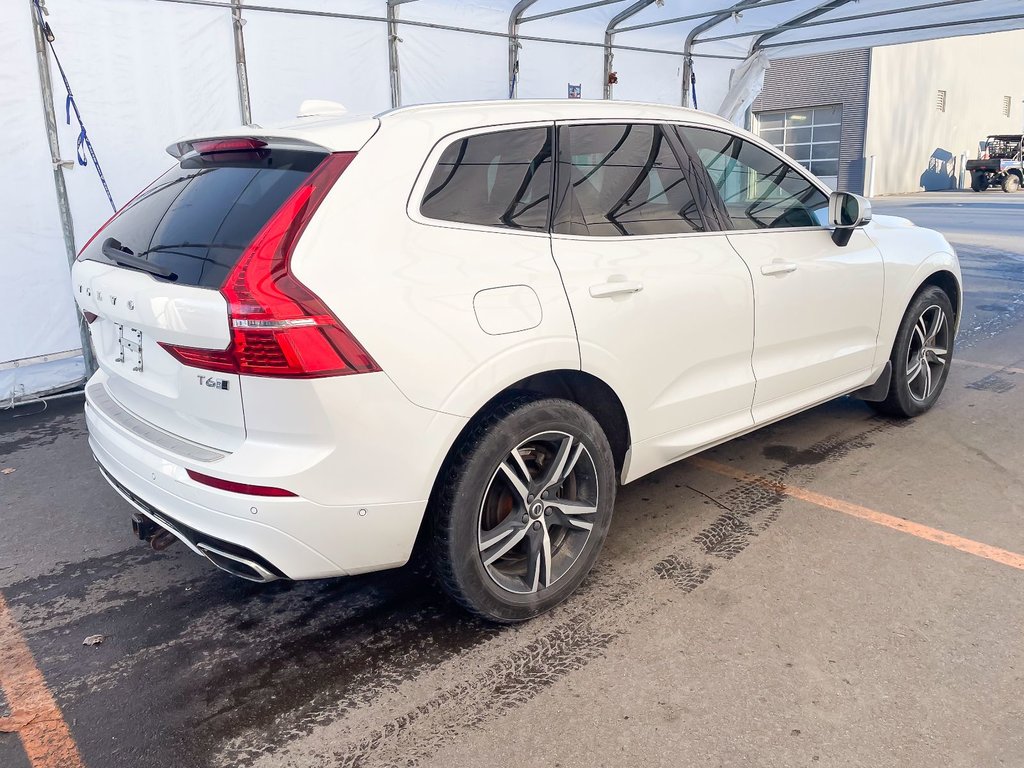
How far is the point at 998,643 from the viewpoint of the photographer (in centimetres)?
278

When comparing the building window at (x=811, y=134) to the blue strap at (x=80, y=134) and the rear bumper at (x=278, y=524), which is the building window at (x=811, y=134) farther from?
the rear bumper at (x=278, y=524)

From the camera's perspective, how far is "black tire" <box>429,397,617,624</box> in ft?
8.79

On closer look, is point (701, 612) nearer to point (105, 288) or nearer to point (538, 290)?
point (538, 290)

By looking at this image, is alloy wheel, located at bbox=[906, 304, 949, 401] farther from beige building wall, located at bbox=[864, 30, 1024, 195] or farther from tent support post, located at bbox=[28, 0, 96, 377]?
beige building wall, located at bbox=[864, 30, 1024, 195]

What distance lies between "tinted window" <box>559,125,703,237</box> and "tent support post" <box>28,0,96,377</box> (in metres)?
3.85

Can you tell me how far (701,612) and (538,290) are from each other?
132cm

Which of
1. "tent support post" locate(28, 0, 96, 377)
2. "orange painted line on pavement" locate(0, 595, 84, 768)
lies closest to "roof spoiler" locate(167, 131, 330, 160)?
"orange painted line on pavement" locate(0, 595, 84, 768)

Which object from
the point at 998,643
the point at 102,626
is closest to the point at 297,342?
the point at 102,626

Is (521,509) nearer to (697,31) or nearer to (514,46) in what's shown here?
(514,46)

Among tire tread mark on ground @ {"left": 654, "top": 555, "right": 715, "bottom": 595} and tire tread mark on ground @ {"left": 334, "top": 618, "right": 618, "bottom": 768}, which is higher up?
tire tread mark on ground @ {"left": 654, "top": 555, "right": 715, "bottom": 595}

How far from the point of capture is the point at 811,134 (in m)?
29.0

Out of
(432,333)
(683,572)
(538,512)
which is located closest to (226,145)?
(432,333)

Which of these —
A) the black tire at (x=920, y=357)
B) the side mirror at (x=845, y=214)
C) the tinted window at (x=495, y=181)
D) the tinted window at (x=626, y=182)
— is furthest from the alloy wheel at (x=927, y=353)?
the tinted window at (x=495, y=181)

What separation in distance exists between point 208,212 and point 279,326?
676mm
